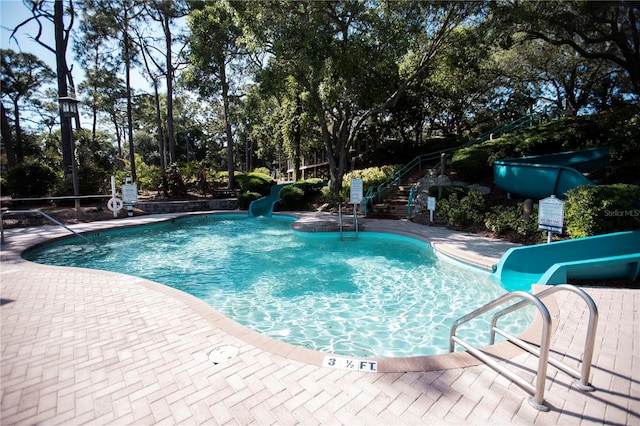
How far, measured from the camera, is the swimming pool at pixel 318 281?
4.50 metres

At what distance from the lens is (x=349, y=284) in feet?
21.1

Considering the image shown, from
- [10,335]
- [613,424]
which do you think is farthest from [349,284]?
[10,335]

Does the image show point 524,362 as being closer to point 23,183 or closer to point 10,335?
point 10,335

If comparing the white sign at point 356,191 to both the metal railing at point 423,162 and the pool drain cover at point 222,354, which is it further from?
the pool drain cover at point 222,354

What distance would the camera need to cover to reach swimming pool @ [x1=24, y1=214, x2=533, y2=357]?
177 inches

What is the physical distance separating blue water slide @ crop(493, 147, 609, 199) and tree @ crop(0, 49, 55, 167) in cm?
2929

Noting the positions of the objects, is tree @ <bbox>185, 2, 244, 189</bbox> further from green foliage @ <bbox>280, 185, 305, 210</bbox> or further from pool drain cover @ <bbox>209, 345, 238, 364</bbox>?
pool drain cover @ <bbox>209, 345, 238, 364</bbox>

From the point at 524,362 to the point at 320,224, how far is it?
8.55 metres

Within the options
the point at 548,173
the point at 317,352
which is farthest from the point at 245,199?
the point at 317,352

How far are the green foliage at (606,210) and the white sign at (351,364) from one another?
6593 mm
